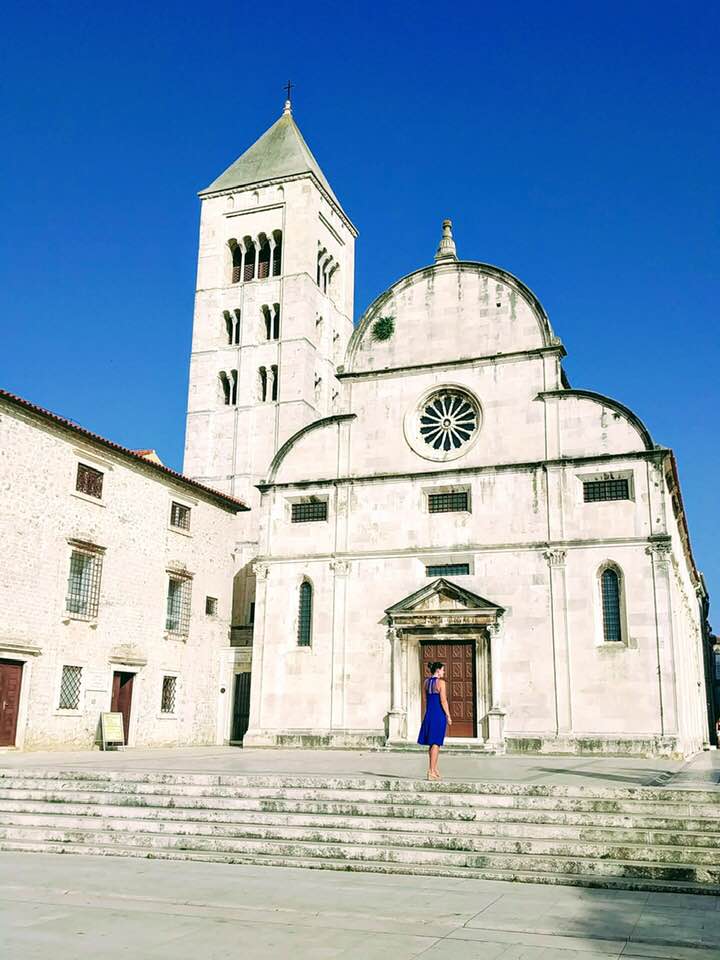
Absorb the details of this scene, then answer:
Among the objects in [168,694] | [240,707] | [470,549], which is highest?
[470,549]

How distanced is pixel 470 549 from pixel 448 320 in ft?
25.8

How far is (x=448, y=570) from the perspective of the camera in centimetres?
2780

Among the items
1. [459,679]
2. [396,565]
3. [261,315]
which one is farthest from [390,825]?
[261,315]

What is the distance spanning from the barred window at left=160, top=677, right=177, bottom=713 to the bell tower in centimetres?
1682

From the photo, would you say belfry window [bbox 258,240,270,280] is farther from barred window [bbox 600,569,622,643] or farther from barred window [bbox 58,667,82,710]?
barred window [bbox 600,569,622,643]

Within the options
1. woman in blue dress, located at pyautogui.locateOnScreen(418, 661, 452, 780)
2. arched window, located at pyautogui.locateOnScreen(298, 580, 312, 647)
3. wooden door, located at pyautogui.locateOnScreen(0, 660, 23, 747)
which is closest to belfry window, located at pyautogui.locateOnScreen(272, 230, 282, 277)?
arched window, located at pyautogui.locateOnScreen(298, 580, 312, 647)

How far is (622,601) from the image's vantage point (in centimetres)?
2556

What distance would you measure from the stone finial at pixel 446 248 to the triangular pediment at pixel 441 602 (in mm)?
11529

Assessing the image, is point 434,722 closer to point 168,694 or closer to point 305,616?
point 305,616

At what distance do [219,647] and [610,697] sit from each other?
15167mm

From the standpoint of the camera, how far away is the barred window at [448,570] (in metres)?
27.6

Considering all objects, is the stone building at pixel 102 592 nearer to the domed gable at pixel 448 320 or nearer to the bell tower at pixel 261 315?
the domed gable at pixel 448 320

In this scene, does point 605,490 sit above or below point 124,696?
above

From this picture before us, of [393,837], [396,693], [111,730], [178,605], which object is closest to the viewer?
[393,837]
